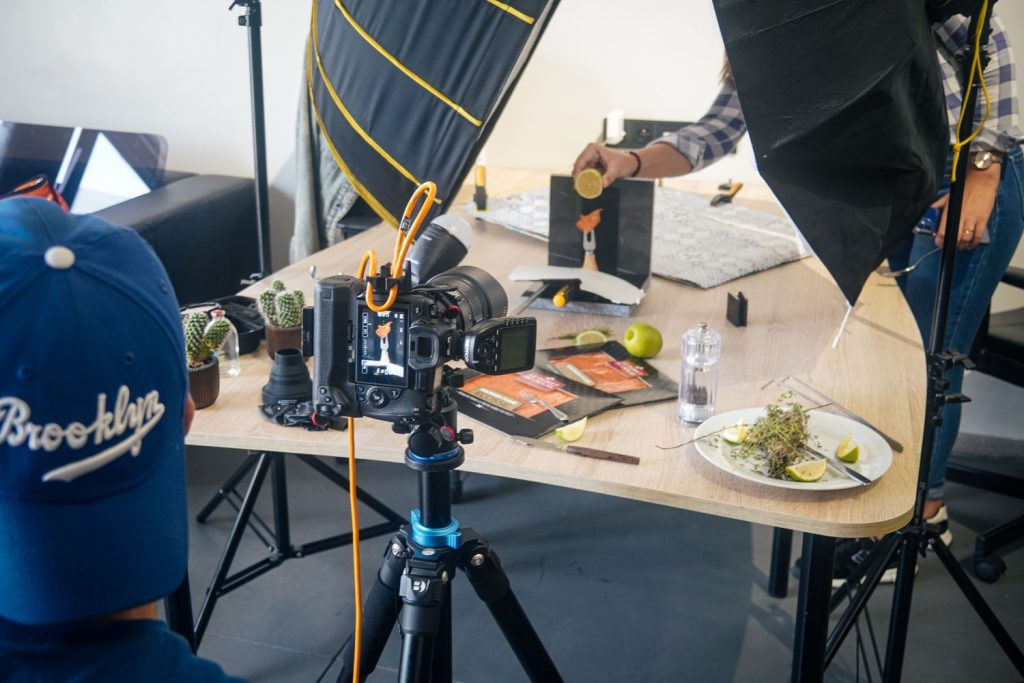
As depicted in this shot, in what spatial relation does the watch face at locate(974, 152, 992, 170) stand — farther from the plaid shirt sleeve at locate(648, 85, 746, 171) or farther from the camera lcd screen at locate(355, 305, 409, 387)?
the camera lcd screen at locate(355, 305, 409, 387)

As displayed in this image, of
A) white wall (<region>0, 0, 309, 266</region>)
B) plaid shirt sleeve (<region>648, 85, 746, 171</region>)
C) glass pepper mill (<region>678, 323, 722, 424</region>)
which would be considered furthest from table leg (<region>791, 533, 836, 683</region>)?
white wall (<region>0, 0, 309, 266</region>)

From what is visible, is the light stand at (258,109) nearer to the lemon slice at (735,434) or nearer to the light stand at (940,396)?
the lemon slice at (735,434)

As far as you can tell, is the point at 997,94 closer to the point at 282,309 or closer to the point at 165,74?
the point at 282,309

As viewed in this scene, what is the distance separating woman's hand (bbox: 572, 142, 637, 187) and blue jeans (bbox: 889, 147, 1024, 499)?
2.19ft

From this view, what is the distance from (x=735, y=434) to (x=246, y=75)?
259cm

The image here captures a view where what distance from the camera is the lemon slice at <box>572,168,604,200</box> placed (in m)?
2.03

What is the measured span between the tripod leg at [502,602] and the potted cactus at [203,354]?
53 cm

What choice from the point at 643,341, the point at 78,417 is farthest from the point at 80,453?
the point at 643,341

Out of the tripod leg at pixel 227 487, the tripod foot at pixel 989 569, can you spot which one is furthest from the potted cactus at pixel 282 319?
the tripod foot at pixel 989 569

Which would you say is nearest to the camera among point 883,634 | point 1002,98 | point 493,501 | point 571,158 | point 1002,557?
point 1002,98

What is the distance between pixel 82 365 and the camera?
2.42ft

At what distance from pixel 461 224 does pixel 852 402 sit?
30.6 inches

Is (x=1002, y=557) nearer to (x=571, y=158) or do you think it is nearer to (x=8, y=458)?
(x=571, y=158)

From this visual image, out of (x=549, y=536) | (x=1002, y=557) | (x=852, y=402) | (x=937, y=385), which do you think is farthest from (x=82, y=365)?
(x=1002, y=557)
